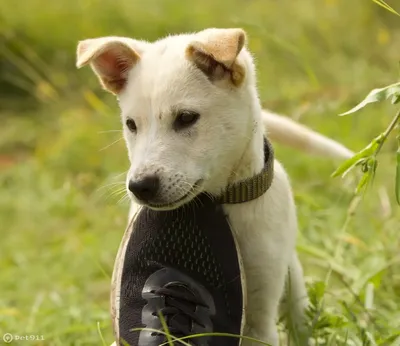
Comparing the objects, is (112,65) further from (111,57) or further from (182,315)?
(182,315)

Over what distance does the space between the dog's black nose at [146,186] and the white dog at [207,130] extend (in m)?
0.02

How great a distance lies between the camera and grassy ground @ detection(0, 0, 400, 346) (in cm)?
355

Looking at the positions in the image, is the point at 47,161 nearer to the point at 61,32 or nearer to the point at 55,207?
the point at 55,207

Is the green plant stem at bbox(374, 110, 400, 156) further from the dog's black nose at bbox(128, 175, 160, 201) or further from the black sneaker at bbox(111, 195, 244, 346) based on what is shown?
the dog's black nose at bbox(128, 175, 160, 201)

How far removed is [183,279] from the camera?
2.56 m

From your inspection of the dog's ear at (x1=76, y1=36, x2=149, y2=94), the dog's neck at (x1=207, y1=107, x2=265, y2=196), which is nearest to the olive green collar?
the dog's neck at (x1=207, y1=107, x2=265, y2=196)

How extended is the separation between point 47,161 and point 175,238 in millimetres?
3609

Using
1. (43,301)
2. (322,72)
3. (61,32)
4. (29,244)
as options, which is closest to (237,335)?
(43,301)

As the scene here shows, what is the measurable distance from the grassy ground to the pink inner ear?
1.54 feet

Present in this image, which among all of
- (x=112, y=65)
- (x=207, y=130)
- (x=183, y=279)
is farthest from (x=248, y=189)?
(x=112, y=65)

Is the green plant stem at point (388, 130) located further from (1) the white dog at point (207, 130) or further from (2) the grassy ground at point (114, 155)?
(2) the grassy ground at point (114, 155)

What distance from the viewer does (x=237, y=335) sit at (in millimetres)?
2492

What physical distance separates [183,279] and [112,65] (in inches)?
32.1

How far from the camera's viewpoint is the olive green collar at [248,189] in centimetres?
263
